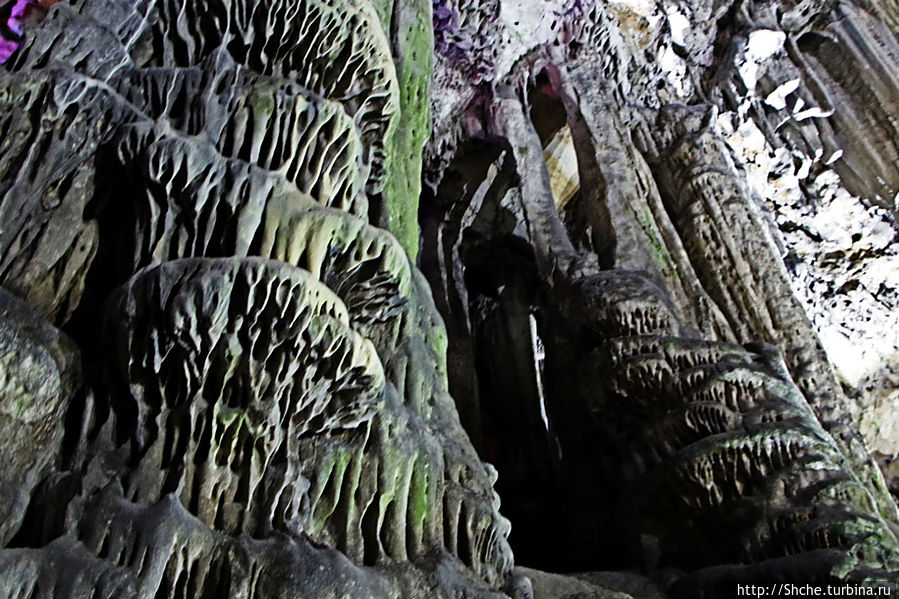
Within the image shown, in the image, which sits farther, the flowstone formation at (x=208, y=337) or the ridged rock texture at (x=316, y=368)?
the ridged rock texture at (x=316, y=368)

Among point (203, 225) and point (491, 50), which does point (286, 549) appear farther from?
point (491, 50)

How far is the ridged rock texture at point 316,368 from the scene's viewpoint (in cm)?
200

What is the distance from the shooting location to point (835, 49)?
1002cm

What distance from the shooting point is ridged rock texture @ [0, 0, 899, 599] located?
6.57ft

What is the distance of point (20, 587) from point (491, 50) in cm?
698

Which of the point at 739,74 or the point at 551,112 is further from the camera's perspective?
the point at 739,74

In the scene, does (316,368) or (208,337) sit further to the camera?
(316,368)

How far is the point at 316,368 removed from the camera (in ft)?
7.39

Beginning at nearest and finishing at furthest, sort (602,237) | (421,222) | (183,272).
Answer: (183,272) → (602,237) → (421,222)

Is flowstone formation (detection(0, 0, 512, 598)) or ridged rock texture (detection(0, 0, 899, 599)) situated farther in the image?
ridged rock texture (detection(0, 0, 899, 599))

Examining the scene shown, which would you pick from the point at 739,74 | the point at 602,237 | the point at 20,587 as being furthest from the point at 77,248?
the point at 739,74

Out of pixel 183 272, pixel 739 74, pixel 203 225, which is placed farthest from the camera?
pixel 739 74

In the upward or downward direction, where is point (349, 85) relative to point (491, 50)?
downward

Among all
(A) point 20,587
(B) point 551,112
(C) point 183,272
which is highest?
(B) point 551,112
